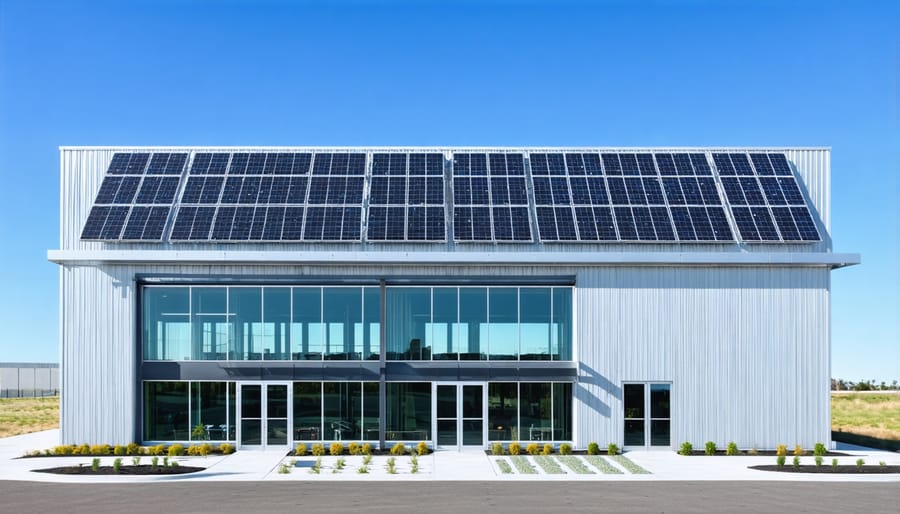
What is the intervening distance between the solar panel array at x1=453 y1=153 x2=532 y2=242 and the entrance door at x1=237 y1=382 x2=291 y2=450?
8.34 m

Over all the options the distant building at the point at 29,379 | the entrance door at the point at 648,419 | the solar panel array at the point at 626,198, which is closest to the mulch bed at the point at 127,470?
the solar panel array at the point at 626,198

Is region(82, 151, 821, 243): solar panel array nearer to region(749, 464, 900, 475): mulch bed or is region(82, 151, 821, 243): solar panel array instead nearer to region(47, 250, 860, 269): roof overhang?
region(47, 250, 860, 269): roof overhang

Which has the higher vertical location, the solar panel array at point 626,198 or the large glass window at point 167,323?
the solar panel array at point 626,198

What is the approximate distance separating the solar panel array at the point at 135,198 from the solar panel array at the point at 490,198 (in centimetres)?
1066

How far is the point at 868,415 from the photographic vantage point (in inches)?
2087

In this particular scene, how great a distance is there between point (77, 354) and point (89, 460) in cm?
410

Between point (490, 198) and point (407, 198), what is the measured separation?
307 centimetres

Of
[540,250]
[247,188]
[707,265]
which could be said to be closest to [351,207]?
[247,188]

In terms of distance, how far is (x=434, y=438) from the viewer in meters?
31.1

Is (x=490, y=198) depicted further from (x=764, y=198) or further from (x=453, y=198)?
(x=764, y=198)

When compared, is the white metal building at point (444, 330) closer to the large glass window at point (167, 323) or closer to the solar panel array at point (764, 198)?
the large glass window at point (167, 323)

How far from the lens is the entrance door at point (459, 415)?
102ft

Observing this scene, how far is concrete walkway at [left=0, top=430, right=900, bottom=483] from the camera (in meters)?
25.0

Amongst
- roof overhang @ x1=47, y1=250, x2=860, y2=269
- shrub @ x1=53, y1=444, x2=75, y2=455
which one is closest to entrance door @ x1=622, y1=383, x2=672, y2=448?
roof overhang @ x1=47, y1=250, x2=860, y2=269
